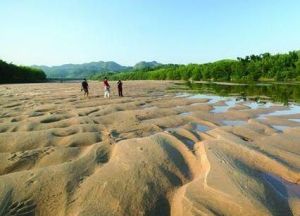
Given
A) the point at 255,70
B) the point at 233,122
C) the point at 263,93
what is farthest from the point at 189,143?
the point at 255,70

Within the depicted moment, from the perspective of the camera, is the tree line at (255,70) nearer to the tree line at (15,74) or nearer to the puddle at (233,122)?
the tree line at (15,74)

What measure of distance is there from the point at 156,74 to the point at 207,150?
461 ft

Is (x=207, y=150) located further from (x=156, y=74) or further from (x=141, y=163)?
(x=156, y=74)

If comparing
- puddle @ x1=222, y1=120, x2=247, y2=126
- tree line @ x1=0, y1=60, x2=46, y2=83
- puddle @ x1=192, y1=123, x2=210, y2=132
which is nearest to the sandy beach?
puddle @ x1=192, y1=123, x2=210, y2=132

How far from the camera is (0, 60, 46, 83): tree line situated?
8200cm

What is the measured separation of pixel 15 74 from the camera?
87938 mm

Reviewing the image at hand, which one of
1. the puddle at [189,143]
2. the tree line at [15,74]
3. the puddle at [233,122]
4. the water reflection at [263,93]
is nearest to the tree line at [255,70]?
the water reflection at [263,93]

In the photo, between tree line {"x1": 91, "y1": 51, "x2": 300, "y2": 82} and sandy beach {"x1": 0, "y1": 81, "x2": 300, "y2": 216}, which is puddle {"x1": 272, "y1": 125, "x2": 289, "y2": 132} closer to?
sandy beach {"x1": 0, "y1": 81, "x2": 300, "y2": 216}

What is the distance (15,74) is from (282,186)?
90.2 m

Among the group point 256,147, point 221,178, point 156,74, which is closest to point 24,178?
point 221,178

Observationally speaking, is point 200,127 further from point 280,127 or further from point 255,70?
point 255,70

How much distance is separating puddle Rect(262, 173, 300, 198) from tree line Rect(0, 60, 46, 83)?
273 feet

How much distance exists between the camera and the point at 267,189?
262 inches

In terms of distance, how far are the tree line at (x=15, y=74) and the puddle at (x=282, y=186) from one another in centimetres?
8327
